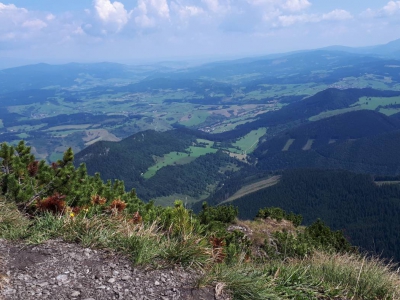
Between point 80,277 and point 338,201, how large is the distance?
390 feet

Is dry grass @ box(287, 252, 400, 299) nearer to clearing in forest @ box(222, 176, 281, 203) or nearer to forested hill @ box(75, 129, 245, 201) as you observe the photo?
clearing in forest @ box(222, 176, 281, 203)

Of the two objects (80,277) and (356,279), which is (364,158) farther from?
(80,277)

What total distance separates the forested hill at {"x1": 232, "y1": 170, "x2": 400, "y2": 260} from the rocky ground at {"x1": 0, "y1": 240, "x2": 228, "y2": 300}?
84.6 metres

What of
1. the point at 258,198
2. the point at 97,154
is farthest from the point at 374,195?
the point at 97,154

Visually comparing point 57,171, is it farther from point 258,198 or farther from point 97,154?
point 97,154

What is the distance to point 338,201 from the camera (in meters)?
112

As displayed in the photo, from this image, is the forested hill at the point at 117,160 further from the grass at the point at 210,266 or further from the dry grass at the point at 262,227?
the grass at the point at 210,266

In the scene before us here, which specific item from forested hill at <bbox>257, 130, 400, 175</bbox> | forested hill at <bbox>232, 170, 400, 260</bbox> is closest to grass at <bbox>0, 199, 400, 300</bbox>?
forested hill at <bbox>232, 170, 400, 260</bbox>

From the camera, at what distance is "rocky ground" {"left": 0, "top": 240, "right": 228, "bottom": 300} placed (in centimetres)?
535

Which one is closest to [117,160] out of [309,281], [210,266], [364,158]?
[364,158]

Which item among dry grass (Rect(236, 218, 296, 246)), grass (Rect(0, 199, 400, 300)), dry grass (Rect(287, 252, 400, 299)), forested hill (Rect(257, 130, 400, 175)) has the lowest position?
forested hill (Rect(257, 130, 400, 175))

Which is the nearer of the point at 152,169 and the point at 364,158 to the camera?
the point at 364,158

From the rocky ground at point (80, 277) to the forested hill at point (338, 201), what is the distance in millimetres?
84597

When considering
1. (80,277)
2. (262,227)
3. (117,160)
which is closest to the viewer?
(80,277)
